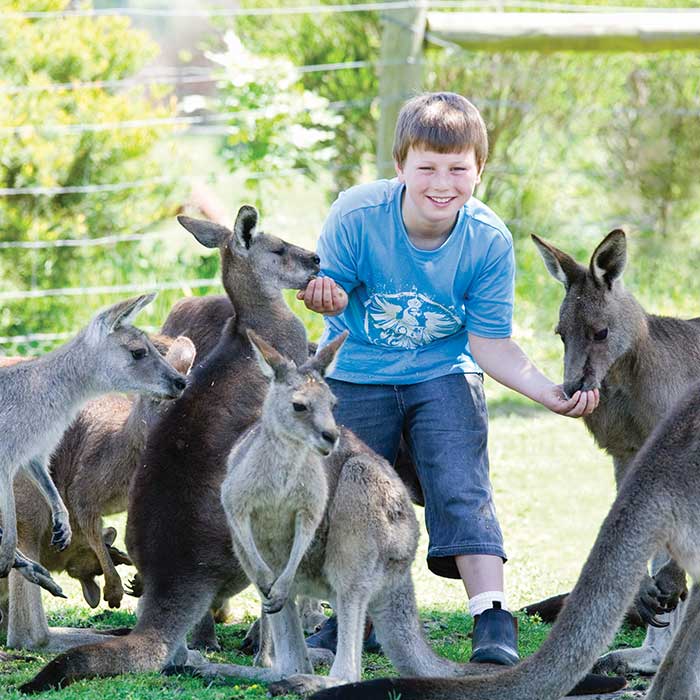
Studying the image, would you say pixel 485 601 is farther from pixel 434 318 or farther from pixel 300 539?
pixel 434 318

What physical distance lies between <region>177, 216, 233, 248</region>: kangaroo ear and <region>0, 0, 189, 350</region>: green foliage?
3.00m

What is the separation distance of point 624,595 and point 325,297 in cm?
155

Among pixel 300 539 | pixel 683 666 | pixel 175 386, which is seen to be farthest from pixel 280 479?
pixel 683 666

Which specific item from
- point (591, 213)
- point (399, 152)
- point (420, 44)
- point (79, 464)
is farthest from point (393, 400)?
point (591, 213)

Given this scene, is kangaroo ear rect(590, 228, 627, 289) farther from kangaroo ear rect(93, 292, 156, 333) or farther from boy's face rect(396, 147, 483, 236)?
kangaroo ear rect(93, 292, 156, 333)

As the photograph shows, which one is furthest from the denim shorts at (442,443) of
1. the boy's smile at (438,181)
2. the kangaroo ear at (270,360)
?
the kangaroo ear at (270,360)

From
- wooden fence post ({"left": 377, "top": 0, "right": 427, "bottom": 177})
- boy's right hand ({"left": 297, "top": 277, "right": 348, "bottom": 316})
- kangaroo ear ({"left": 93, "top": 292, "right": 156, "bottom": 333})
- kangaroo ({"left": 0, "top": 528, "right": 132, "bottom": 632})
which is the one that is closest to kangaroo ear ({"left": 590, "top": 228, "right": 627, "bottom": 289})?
boy's right hand ({"left": 297, "top": 277, "right": 348, "bottom": 316})

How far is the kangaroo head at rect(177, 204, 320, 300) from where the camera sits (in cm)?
513

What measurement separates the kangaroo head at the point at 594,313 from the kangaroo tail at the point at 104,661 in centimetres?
156

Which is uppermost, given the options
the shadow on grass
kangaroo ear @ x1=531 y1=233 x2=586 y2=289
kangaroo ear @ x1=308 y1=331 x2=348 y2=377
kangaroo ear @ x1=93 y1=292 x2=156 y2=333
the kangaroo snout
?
kangaroo ear @ x1=531 y1=233 x2=586 y2=289

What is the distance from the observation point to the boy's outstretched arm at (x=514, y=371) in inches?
181

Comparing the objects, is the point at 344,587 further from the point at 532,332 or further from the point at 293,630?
the point at 532,332

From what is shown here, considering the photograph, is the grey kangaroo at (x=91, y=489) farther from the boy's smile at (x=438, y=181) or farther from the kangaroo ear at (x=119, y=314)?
the boy's smile at (x=438, y=181)

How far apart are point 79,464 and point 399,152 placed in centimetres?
161
